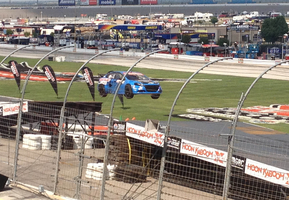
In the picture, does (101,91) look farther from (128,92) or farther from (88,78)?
(88,78)

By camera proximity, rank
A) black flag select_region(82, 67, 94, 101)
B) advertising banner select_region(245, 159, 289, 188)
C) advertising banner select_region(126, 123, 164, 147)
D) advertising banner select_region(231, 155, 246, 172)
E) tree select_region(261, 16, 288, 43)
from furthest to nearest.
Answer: tree select_region(261, 16, 288, 43), black flag select_region(82, 67, 94, 101), advertising banner select_region(126, 123, 164, 147), advertising banner select_region(231, 155, 246, 172), advertising banner select_region(245, 159, 289, 188)

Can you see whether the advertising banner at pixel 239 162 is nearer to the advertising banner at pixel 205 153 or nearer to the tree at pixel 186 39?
the advertising banner at pixel 205 153

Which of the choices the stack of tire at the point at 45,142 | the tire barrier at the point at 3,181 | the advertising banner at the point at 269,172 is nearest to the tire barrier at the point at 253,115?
the stack of tire at the point at 45,142

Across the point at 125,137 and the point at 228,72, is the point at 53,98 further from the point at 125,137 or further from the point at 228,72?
the point at 125,137

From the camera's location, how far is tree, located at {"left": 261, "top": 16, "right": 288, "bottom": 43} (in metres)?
88.1

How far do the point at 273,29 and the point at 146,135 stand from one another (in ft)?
259

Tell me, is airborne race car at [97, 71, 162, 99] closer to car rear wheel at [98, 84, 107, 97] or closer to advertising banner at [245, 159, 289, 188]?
car rear wheel at [98, 84, 107, 97]

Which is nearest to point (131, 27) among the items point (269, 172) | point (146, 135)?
point (146, 135)

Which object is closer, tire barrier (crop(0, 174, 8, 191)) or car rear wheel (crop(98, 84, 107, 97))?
tire barrier (crop(0, 174, 8, 191))

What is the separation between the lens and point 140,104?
79.2 ft

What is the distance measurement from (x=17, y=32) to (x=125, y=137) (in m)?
104

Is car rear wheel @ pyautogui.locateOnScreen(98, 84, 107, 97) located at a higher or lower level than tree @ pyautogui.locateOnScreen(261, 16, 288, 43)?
lower

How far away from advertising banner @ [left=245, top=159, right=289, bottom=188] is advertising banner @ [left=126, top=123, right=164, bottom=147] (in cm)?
204

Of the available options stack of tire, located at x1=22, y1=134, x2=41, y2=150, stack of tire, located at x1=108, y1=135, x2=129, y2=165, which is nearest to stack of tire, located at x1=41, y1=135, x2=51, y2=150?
stack of tire, located at x1=22, y1=134, x2=41, y2=150
